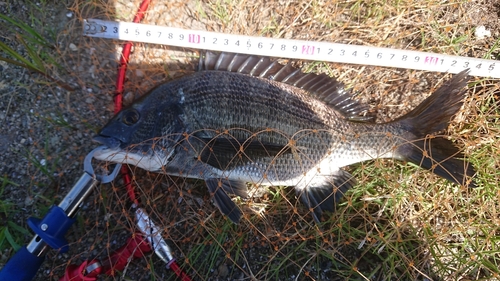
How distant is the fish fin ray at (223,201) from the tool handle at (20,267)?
1291 mm

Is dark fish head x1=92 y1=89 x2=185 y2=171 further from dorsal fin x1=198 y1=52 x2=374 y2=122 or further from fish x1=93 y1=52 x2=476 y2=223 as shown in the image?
dorsal fin x1=198 y1=52 x2=374 y2=122

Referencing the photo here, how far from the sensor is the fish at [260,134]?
2.51 meters

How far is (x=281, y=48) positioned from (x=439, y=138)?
1.43m

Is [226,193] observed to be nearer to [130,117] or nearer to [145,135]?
[145,135]

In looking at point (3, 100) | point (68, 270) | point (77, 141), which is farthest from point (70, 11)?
point (68, 270)

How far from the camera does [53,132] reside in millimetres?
2988

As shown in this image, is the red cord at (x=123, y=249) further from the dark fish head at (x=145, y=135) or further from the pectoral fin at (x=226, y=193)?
the pectoral fin at (x=226, y=193)

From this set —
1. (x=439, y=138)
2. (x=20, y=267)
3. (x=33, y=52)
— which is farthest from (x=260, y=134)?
(x=33, y=52)

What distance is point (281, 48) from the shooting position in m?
2.91

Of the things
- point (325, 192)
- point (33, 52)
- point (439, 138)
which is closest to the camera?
point (439, 138)

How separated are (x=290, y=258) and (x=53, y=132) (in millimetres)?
2293

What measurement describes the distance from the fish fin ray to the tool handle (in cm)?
129

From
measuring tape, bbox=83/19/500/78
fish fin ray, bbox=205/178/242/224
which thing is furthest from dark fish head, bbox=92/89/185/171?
measuring tape, bbox=83/19/500/78

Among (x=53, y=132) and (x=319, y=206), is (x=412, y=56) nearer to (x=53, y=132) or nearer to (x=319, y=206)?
(x=319, y=206)
